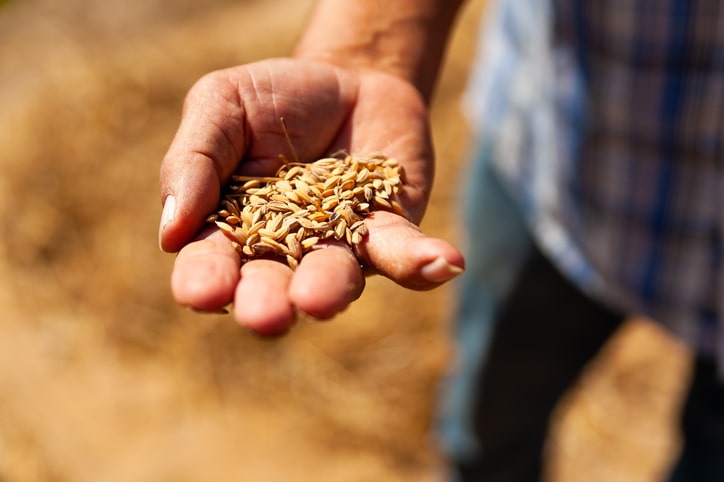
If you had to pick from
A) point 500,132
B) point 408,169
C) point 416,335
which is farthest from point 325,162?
point 416,335

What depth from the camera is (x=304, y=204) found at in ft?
4.16

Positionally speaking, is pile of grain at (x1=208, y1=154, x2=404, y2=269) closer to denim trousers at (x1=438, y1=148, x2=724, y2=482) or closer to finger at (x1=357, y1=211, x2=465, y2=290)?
finger at (x1=357, y1=211, x2=465, y2=290)

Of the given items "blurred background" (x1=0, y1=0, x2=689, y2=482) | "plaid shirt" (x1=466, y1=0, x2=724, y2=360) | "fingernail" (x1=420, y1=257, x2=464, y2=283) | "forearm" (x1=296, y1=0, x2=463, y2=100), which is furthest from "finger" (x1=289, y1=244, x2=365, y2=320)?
"blurred background" (x1=0, y1=0, x2=689, y2=482)

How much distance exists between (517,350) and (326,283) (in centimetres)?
113

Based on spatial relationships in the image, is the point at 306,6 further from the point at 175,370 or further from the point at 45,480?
the point at 45,480

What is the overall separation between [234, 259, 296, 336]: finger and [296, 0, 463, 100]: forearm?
52cm

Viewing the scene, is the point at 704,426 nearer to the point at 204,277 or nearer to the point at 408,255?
the point at 408,255

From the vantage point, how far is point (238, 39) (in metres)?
4.17

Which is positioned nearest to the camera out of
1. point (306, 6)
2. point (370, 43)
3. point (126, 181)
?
point (370, 43)

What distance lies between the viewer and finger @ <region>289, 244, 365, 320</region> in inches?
37.6

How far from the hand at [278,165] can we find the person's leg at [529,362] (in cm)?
68

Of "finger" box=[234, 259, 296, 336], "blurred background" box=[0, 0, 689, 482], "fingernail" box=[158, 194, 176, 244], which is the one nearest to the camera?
"finger" box=[234, 259, 296, 336]

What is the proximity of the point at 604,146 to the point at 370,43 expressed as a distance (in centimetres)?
55

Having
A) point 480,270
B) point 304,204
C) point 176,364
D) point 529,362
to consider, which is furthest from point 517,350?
point 176,364
